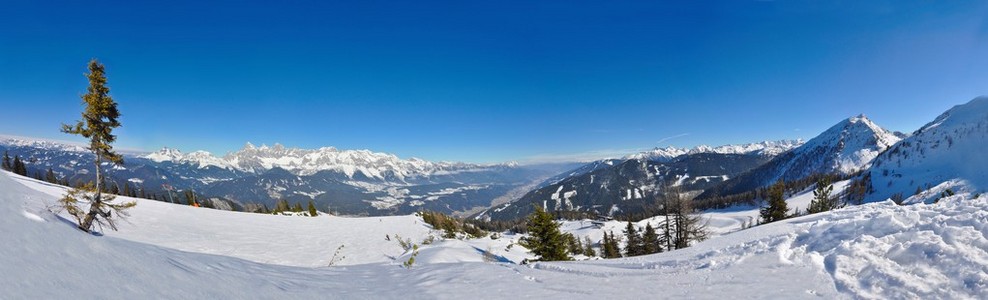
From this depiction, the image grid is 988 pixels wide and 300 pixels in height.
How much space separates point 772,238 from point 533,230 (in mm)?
17801

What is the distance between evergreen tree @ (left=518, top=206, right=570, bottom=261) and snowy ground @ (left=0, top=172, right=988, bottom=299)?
14.4m

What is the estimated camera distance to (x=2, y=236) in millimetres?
3092


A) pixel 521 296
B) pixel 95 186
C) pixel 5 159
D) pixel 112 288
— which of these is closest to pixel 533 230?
pixel 521 296

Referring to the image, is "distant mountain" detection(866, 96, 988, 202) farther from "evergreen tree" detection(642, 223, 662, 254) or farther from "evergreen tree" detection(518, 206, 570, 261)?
"evergreen tree" detection(518, 206, 570, 261)

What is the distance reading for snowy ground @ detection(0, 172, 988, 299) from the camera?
3.32m

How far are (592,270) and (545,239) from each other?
17.0 metres

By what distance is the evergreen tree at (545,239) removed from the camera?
2802 centimetres

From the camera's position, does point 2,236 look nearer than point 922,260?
Yes

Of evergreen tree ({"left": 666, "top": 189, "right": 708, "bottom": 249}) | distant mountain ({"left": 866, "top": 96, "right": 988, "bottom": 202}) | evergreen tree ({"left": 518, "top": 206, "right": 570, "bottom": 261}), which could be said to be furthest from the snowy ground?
distant mountain ({"left": 866, "top": 96, "right": 988, "bottom": 202})

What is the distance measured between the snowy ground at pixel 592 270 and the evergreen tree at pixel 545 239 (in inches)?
568

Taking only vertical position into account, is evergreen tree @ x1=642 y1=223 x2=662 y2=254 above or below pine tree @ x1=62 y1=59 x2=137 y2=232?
below

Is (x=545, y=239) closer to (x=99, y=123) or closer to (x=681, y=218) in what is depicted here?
(x=681, y=218)

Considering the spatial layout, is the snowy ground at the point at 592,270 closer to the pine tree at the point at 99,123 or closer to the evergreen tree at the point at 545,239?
the pine tree at the point at 99,123

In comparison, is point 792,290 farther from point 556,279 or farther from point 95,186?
point 95,186
